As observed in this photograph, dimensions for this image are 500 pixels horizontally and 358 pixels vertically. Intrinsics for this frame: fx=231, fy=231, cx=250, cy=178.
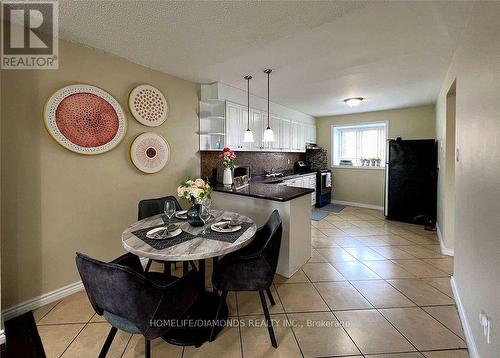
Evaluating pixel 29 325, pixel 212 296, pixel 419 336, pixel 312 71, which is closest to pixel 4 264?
pixel 29 325

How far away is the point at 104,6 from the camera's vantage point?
172 cm

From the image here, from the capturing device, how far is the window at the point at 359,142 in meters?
5.85

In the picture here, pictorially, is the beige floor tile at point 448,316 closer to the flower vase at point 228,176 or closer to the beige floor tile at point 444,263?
the beige floor tile at point 444,263

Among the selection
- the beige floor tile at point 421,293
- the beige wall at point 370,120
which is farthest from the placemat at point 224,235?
the beige wall at point 370,120

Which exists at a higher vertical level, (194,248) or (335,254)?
(194,248)

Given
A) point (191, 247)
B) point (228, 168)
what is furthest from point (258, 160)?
point (191, 247)

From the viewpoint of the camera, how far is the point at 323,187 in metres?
5.97

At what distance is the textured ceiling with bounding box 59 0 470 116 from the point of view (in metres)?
1.74

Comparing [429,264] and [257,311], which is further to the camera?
[429,264]

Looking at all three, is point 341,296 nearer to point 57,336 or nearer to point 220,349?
point 220,349

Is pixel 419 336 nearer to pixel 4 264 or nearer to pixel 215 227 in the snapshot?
pixel 215 227

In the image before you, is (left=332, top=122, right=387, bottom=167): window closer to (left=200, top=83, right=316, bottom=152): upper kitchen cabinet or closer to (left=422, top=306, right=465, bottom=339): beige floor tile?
(left=200, top=83, right=316, bottom=152): upper kitchen cabinet

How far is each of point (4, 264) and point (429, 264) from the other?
14.5 ft

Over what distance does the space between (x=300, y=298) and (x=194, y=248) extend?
131 centimetres
